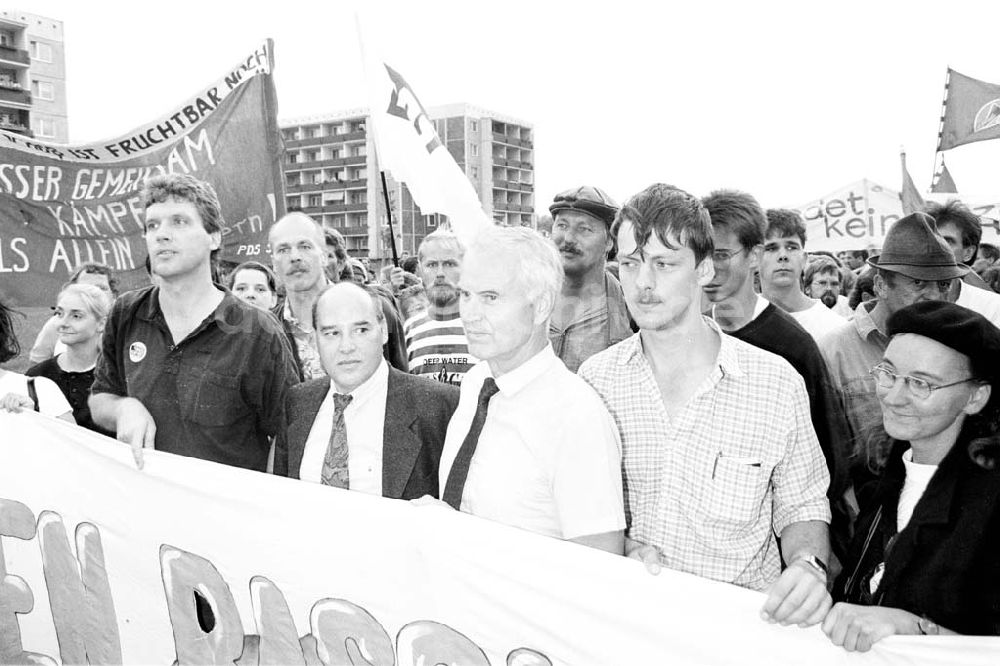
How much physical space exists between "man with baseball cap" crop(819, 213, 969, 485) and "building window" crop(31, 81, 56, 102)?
62262mm

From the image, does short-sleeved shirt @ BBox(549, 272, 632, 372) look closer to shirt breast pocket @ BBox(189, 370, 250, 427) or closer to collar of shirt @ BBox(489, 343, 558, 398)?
shirt breast pocket @ BBox(189, 370, 250, 427)

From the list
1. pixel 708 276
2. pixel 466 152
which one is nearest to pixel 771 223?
pixel 708 276

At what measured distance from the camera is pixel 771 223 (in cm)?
466

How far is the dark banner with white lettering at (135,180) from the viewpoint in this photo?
567 centimetres

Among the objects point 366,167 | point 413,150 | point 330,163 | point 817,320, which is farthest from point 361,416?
point 330,163

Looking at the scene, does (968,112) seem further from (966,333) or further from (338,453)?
(338,453)

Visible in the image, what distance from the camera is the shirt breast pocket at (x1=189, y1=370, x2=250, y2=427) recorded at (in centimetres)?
285

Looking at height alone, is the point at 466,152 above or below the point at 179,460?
above

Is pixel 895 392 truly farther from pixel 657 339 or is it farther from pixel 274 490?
pixel 274 490

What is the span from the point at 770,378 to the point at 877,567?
0.50 m

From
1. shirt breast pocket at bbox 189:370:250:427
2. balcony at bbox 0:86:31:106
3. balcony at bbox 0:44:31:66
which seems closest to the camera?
shirt breast pocket at bbox 189:370:250:427

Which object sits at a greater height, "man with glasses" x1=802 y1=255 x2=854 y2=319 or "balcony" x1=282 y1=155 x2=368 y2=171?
"balcony" x1=282 y1=155 x2=368 y2=171

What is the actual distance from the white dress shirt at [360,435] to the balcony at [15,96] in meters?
57.9

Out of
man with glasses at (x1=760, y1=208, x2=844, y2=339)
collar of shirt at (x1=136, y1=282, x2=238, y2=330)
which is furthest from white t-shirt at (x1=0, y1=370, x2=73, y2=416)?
man with glasses at (x1=760, y1=208, x2=844, y2=339)
